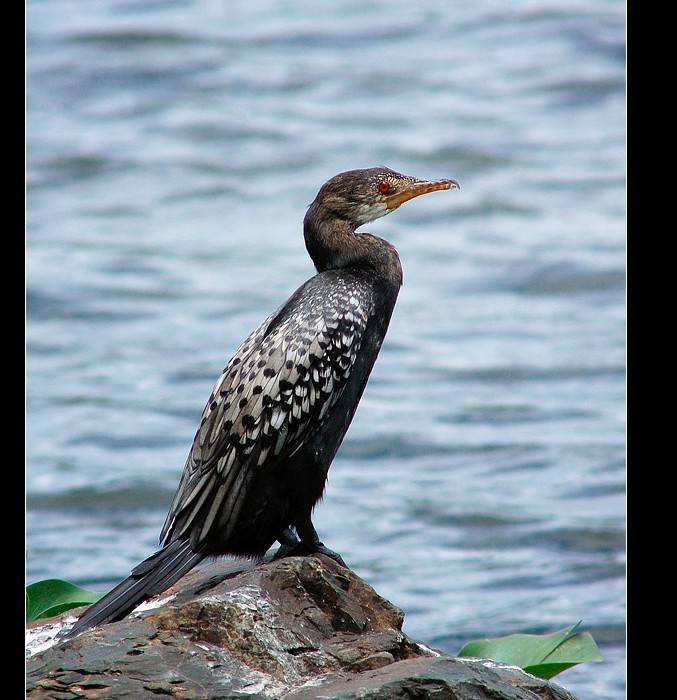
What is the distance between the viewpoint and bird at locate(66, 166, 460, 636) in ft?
16.1

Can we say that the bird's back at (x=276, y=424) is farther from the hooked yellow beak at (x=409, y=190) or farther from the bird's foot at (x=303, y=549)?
the hooked yellow beak at (x=409, y=190)

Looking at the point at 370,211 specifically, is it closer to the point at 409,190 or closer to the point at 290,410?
the point at 409,190

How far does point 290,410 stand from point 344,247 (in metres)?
0.80

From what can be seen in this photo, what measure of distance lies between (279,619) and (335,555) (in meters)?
0.77

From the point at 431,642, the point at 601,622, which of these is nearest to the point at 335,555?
the point at 431,642

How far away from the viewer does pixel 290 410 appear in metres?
4.98

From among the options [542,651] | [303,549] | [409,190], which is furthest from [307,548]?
[409,190]

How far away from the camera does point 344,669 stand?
4223 mm

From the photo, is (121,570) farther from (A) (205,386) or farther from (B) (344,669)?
(B) (344,669)

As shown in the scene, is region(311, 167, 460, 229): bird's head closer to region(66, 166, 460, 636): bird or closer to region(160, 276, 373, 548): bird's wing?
region(66, 166, 460, 636): bird

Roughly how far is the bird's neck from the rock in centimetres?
132

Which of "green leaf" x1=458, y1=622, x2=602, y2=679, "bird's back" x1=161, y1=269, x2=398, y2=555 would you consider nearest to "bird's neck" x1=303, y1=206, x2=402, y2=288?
"bird's back" x1=161, y1=269, x2=398, y2=555

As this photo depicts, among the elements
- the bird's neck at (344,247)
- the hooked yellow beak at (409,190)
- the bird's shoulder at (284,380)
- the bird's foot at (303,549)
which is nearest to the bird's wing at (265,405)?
the bird's shoulder at (284,380)

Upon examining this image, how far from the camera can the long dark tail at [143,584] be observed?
4500 millimetres
